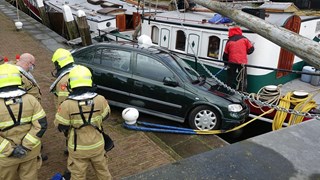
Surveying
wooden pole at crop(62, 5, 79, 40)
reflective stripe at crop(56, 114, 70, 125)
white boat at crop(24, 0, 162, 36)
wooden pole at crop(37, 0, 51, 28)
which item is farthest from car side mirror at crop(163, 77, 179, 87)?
wooden pole at crop(37, 0, 51, 28)

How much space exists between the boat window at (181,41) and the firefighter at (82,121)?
5773mm

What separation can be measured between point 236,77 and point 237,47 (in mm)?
814

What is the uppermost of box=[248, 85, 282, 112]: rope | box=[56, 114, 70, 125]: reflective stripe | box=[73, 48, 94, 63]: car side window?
box=[56, 114, 70, 125]: reflective stripe

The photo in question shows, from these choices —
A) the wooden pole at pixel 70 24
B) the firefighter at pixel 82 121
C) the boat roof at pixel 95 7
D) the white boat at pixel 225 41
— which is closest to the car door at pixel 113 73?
the white boat at pixel 225 41

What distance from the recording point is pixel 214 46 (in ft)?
28.6

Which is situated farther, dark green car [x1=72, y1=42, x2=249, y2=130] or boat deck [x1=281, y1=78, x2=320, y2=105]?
boat deck [x1=281, y1=78, x2=320, y2=105]

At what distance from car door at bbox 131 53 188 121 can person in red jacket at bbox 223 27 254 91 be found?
1736 millimetres

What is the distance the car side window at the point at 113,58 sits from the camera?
7.01 m

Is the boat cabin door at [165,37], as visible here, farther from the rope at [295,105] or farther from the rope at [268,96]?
the rope at [295,105]

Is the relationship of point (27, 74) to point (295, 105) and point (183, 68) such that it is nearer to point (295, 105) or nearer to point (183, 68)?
point (183, 68)

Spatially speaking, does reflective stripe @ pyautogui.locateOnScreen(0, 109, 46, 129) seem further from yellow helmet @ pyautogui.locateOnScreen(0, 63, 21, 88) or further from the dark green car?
the dark green car

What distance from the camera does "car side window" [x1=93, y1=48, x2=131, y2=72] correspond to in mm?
7008

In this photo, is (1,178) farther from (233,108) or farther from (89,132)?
(233,108)

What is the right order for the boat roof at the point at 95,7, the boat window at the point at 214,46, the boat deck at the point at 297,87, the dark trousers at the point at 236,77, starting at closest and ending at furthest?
the dark trousers at the point at 236,77 → the boat deck at the point at 297,87 → the boat window at the point at 214,46 → the boat roof at the point at 95,7
